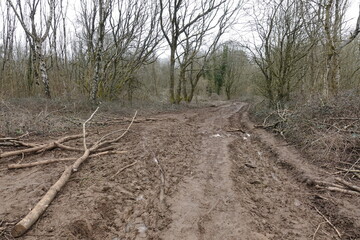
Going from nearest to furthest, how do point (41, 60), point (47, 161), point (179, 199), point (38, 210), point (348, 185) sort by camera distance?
point (38, 210), point (179, 199), point (348, 185), point (47, 161), point (41, 60)

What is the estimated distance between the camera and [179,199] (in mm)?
3170

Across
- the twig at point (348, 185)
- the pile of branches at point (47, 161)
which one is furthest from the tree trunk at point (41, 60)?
the twig at point (348, 185)

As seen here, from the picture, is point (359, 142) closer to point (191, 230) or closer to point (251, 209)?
point (251, 209)

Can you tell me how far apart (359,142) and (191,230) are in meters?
4.49

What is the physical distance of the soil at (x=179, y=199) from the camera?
8.11 ft

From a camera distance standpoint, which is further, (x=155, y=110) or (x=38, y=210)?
(x=155, y=110)

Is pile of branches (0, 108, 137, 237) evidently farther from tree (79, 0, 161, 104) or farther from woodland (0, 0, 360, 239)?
tree (79, 0, 161, 104)

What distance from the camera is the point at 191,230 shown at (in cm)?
250

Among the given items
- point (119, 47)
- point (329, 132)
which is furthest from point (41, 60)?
point (329, 132)

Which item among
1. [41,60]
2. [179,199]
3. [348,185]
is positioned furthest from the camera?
[41,60]

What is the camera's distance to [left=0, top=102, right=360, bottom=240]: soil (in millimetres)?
2473

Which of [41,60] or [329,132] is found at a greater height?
[41,60]

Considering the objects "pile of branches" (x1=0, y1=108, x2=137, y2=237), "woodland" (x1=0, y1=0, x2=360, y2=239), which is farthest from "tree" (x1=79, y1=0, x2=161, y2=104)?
"pile of branches" (x1=0, y1=108, x2=137, y2=237)

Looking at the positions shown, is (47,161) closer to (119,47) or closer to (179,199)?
(179,199)
